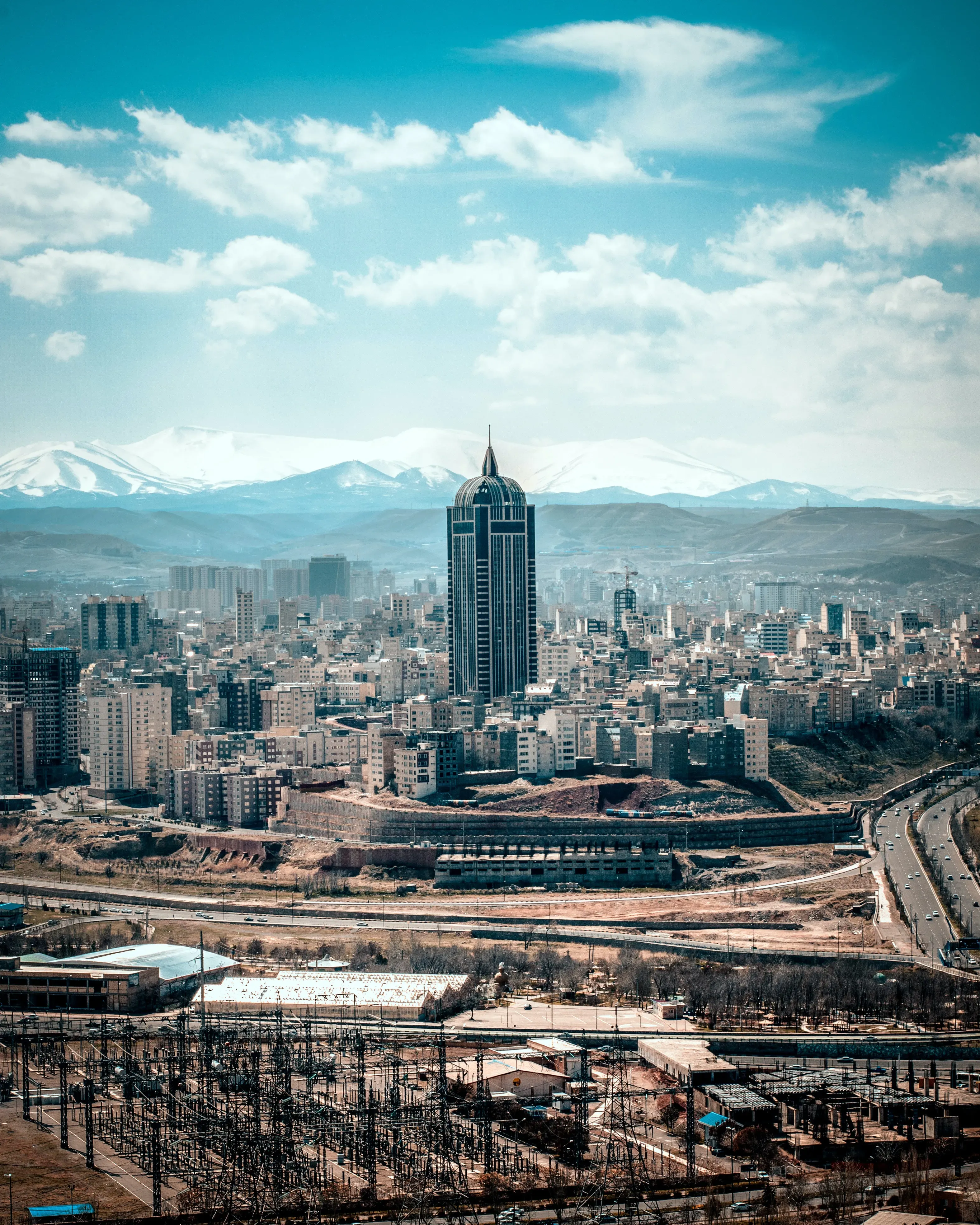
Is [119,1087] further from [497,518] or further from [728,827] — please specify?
[497,518]

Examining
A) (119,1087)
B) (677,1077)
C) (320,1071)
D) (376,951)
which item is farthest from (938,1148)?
(376,951)

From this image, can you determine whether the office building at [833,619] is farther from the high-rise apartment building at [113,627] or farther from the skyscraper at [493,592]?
the skyscraper at [493,592]

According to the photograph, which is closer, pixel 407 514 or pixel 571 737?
pixel 571 737

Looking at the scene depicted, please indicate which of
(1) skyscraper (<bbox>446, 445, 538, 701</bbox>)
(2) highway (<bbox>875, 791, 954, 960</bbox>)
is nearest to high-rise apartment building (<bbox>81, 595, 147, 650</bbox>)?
(1) skyscraper (<bbox>446, 445, 538, 701</bbox>)

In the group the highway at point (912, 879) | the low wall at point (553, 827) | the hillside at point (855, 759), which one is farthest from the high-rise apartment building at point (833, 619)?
the low wall at point (553, 827)

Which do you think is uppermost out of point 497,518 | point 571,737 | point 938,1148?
point 497,518
